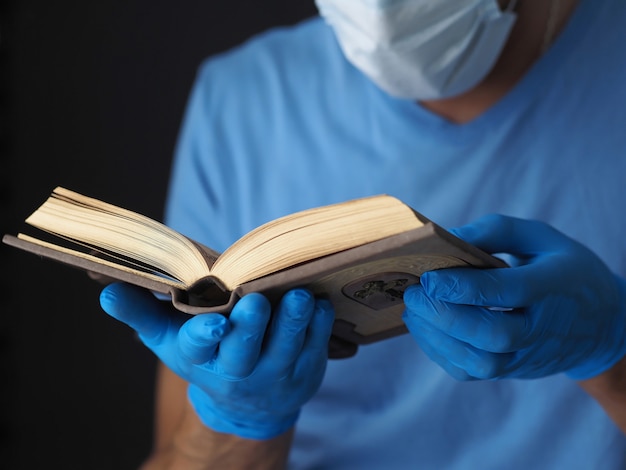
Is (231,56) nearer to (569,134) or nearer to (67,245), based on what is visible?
(569,134)

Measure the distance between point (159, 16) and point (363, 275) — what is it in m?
1.21

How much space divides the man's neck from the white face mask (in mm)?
73

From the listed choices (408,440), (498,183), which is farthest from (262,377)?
(498,183)

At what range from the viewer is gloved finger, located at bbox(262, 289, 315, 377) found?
25.5 inches

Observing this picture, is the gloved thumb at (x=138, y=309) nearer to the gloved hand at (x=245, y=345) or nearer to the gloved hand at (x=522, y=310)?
the gloved hand at (x=245, y=345)

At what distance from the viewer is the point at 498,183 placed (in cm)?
108

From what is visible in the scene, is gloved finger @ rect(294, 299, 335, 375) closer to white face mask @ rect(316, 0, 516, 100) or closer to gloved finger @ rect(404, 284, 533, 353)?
gloved finger @ rect(404, 284, 533, 353)

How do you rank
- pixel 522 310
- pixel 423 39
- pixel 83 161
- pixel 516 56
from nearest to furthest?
pixel 522 310 → pixel 423 39 → pixel 516 56 → pixel 83 161

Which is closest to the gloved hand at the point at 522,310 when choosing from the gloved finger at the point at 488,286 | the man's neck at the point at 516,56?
the gloved finger at the point at 488,286

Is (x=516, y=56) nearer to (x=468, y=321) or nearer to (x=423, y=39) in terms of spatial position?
(x=423, y=39)

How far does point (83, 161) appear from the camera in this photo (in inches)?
64.4

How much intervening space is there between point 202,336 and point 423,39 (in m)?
0.49

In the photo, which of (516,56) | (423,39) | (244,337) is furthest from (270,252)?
(516,56)

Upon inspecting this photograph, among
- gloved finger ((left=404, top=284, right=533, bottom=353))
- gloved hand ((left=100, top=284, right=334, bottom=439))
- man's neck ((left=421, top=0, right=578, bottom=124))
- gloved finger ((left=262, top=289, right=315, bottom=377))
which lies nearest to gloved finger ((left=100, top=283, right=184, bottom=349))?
gloved hand ((left=100, top=284, right=334, bottom=439))
